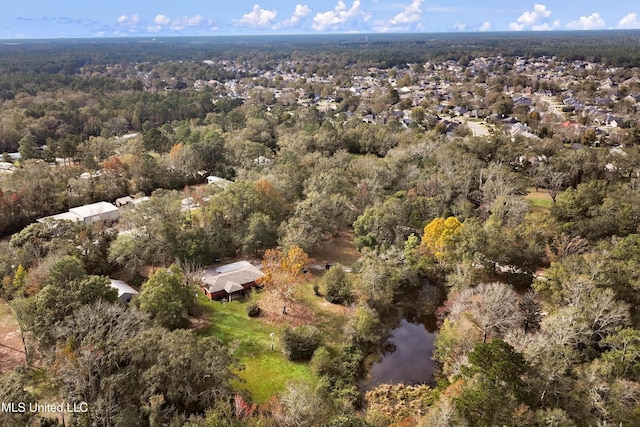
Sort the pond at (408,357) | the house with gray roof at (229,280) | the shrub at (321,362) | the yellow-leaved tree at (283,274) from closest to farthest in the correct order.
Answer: the shrub at (321,362) → the pond at (408,357) → the yellow-leaved tree at (283,274) → the house with gray roof at (229,280)

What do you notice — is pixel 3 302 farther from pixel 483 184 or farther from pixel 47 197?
pixel 483 184

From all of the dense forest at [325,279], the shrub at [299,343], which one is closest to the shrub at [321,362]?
the dense forest at [325,279]

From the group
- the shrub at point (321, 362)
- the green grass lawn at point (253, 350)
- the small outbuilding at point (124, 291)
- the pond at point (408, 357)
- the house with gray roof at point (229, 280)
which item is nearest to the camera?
the green grass lawn at point (253, 350)

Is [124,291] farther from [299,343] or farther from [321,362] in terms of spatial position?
[321,362]

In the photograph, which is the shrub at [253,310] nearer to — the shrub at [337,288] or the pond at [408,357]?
the shrub at [337,288]

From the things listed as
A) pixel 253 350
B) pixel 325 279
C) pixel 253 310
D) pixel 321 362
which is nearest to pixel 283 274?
pixel 253 310

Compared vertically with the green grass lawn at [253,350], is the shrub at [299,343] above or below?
above

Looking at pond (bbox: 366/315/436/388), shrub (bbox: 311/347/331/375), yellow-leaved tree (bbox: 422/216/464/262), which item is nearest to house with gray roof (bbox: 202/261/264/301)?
shrub (bbox: 311/347/331/375)

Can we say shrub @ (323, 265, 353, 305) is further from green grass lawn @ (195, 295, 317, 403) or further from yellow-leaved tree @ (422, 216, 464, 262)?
yellow-leaved tree @ (422, 216, 464, 262)
